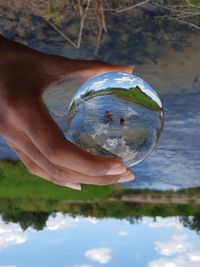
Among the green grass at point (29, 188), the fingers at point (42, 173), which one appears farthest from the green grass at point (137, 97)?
the green grass at point (29, 188)

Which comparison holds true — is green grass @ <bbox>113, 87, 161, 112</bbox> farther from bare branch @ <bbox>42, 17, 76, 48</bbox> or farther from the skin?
bare branch @ <bbox>42, 17, 76, 48</bbox>

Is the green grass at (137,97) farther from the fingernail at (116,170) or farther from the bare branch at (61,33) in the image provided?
the bare branch at (61,33)

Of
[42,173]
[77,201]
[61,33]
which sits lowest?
[77,201]

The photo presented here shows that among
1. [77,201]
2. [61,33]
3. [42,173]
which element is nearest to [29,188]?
[77,201]

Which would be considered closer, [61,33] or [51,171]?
[51,171]

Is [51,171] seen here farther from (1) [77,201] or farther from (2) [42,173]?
(1) [77,201]

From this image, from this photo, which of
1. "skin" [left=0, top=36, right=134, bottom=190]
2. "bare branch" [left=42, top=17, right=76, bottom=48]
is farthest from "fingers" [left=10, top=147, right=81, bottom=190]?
"bare branch" [left=42, top=17, right=76, bottom=48]

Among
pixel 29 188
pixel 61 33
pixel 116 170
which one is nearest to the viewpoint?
pixel 116 170
